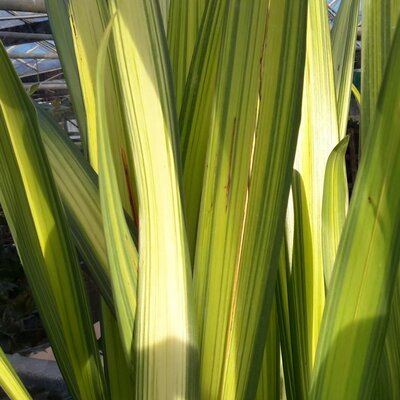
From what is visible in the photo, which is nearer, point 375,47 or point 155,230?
point 155,230

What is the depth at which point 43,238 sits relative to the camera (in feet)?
1.15

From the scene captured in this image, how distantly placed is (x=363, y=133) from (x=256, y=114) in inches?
4.8

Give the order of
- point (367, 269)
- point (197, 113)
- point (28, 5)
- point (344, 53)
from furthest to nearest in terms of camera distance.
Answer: point (28, 5)
point (344, 53)
point (197, 113)
point (367, 269)

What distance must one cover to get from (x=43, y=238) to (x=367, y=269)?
7.4 inches

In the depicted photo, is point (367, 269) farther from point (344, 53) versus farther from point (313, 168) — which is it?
point (344, 53)

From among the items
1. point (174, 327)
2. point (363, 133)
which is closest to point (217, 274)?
point (174, 327)

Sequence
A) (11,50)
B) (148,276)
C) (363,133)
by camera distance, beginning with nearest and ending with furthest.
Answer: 1. (148,276)
2. (363,133)
3. (11,50)

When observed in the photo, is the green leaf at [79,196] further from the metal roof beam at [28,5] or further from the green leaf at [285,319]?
the metal roof beam at [28,5]

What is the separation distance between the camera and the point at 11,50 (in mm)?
5465

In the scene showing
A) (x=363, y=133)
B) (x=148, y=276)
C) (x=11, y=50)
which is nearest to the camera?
(x=148, y=276)

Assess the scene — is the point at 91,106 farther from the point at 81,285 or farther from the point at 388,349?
the point at 388,349

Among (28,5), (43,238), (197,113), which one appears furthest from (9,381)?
(28,5)

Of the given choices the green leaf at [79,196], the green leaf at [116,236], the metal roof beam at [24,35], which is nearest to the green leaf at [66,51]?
the green leaf at [79,196]

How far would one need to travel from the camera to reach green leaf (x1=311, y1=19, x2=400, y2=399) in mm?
251
